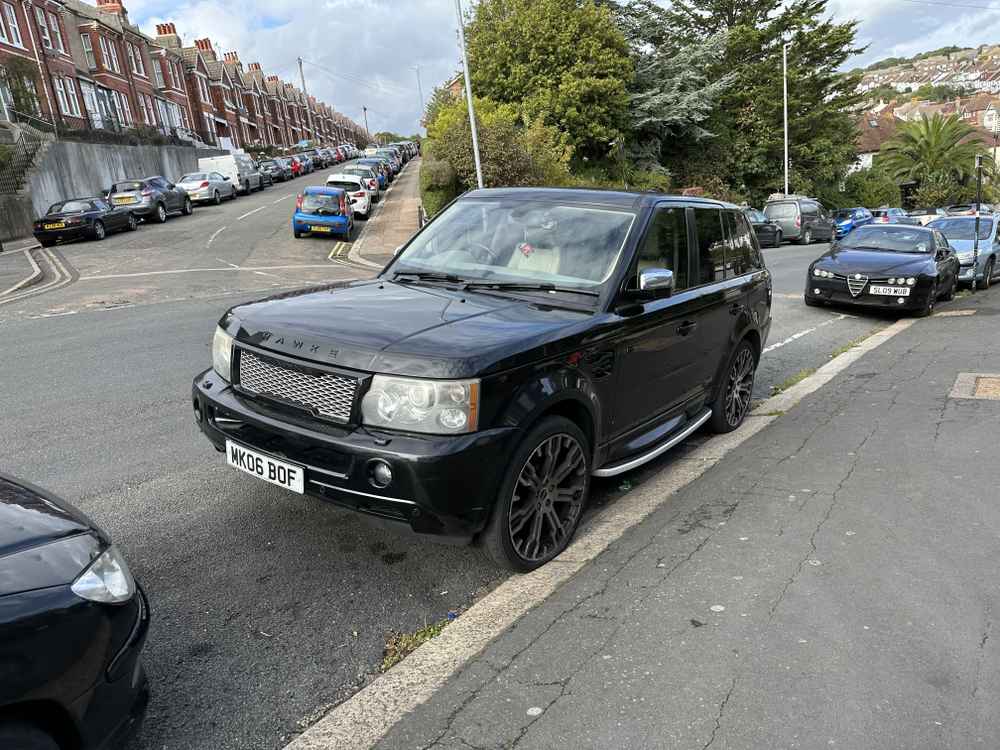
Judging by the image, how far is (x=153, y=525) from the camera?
12.9 ft

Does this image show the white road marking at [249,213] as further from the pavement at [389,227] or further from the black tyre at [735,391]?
the black tyre at [735,391]

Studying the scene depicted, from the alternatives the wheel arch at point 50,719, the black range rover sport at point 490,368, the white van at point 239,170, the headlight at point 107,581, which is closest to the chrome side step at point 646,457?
the black range rover sport at point 490,368

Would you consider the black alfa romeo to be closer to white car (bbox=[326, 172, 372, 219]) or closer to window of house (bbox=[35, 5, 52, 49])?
white car (bbox=[326, 172, 372, 219])

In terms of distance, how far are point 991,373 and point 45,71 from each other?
46.6m

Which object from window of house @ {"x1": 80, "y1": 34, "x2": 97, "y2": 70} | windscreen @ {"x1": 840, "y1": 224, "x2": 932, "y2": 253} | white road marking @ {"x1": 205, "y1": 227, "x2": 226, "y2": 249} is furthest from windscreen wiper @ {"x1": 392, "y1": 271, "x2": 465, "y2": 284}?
window of house @ {"x1": 80, "y1": 34, "x2": 97, "y2": 70}

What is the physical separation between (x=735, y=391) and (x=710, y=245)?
1364 millimetres

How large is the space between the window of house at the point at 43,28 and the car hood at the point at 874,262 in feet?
144

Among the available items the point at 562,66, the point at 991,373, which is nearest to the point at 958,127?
the point at 562,66

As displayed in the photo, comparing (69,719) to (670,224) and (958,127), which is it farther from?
(958,127)

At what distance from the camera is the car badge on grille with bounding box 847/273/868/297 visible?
11.9m

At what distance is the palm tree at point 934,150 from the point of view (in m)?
56.8

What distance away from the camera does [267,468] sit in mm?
3268

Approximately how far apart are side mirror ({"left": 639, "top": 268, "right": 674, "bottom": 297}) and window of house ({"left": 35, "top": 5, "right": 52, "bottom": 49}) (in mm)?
47074

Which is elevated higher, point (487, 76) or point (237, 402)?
point (487, 76)
